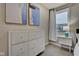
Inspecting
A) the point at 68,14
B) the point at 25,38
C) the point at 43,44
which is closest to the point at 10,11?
the point at 25,38

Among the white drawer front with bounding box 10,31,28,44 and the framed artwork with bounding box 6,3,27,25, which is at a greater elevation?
the framed artwork with bounding box 6,3,27,25

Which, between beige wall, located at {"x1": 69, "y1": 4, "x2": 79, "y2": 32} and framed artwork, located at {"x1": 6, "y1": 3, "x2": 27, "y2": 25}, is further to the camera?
beige wall, located at {"x1": 69, "y1": 4, "x2": 79, "y2": 32}

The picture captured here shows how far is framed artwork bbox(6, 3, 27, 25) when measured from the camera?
1566 millimetres

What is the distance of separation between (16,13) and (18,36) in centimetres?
35

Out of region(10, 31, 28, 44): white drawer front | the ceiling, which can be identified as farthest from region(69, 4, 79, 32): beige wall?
region(10, 31, 28, 44): white drawer front

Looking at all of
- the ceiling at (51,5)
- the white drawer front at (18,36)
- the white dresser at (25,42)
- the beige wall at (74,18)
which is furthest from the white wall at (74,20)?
the white drawer front at (18,36)

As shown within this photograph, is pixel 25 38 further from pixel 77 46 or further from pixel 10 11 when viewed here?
pixel 77 46

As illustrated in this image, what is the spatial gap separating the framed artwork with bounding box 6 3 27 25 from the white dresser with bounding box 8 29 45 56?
0.52ft

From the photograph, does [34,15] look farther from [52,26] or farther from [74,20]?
[74,20]

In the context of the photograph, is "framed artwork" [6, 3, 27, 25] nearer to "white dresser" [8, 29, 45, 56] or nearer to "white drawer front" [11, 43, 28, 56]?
"white dresser" [8, 29, 45, 56]

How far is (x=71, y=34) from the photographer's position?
1.72m

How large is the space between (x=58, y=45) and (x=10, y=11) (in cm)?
92

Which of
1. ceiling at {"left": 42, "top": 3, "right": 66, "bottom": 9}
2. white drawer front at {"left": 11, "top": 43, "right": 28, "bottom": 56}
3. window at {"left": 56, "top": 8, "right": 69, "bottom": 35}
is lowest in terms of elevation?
white drawer front at {"left": 11, "top": 43, "right": 28, "bottom": 56}

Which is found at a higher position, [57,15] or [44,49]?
[57,15]
